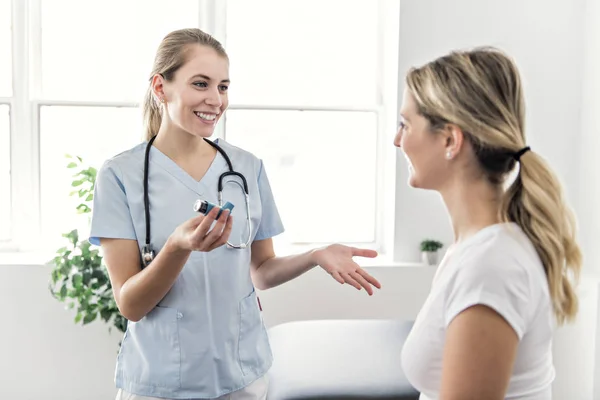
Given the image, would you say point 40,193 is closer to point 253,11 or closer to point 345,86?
point 253,11

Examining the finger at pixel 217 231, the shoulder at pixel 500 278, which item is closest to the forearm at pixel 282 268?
the finger at pixel 217 231

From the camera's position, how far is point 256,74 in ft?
9.78

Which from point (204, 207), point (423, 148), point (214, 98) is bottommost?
point (204, 207)

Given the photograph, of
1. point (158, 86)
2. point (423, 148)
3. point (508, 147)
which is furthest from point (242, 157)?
point (508, 147)

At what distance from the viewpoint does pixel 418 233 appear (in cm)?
287

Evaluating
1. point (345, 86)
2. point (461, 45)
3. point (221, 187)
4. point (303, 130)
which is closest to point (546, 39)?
point (461, 45)

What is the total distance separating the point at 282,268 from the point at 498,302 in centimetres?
75

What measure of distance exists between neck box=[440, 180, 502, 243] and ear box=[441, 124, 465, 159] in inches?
2.2

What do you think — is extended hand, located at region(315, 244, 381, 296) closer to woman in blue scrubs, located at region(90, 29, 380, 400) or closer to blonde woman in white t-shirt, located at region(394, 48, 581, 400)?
woman in blue scrubs, located at region(90, 29, 380, 400)

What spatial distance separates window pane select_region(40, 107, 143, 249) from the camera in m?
2.96

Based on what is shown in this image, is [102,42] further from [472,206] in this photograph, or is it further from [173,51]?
[472,206]

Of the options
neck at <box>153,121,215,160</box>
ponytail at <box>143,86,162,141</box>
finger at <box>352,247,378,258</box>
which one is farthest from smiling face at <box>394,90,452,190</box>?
ponytail at <box>143,86,162,141</box>

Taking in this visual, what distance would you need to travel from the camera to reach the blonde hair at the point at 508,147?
1036mm

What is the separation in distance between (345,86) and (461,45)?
21.4 inches
